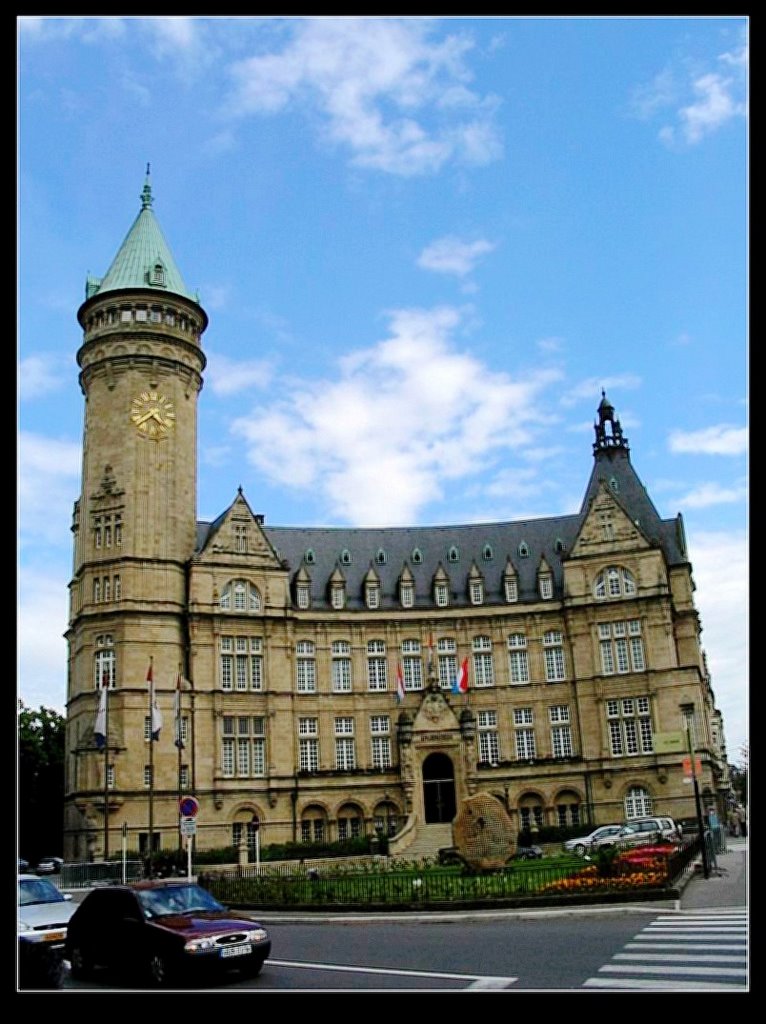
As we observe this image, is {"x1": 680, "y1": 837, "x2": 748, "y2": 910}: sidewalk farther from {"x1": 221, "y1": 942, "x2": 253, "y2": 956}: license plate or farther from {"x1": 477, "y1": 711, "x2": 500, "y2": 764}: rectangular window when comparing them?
{"x1": 477, "y1": 711, "x2": 500, "y2": 764}: rectangular window

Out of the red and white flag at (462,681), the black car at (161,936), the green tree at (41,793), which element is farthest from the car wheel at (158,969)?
the green tree at (41,793)

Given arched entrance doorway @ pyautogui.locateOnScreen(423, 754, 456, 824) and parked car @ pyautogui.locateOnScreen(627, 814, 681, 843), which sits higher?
arched entrance doorway @ pyautogui.locateOnScreen(423, 754, 456, 824)

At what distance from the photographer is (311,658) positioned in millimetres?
67750

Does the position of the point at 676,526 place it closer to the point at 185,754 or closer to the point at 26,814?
the point at 185,754

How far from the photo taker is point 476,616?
70.2 metres

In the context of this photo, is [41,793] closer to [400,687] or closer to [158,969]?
[400,687]

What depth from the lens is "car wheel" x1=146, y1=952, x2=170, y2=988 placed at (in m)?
16.6

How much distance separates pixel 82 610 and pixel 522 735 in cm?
2978

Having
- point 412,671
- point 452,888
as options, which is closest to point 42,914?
point 452,888

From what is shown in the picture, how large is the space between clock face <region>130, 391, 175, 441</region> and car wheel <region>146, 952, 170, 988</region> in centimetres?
5056

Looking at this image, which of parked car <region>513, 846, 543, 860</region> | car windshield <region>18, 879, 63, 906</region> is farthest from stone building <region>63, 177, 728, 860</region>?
car windshield <region>18, 879, 63, 906</region>

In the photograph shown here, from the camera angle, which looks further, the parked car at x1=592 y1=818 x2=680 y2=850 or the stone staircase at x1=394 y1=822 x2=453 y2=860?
the stone staircase at x1=394 y1=822 x2=453 y2=860

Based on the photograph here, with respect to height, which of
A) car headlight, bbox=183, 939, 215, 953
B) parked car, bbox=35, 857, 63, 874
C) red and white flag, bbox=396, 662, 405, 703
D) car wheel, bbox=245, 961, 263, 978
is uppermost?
red and white flag, bbox=396, 662, 405, 703

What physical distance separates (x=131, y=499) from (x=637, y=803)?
36939 mm
